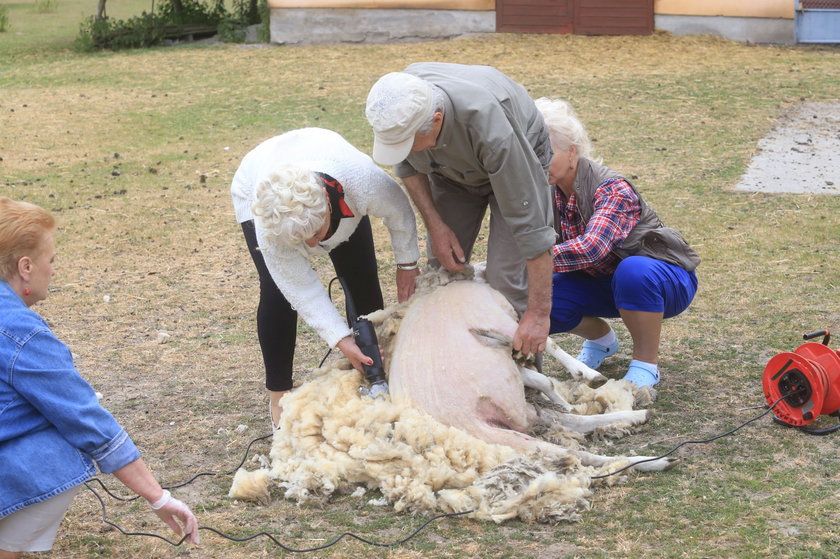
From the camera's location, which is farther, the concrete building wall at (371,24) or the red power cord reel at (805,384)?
the concrete building wall at (371,24)

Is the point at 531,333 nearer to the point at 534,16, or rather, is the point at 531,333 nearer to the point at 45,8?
the point at 534,16

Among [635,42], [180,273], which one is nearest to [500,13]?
[635,42]

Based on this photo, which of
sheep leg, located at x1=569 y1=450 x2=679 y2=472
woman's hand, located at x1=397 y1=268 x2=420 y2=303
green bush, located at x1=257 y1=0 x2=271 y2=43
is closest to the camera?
sheep leg, located at x1=569 y1=450 x2=679 y2=472

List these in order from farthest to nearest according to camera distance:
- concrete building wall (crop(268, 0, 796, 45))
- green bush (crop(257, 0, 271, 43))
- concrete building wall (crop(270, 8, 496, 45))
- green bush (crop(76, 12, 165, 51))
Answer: green bush (crop(76, 12, 165, 51)), green bush (crop(257, 0, 271, 43)), concrete building wall (crop(270, 8, 496, 45)), concrete building wall (crop(268, 0, 796, 45))

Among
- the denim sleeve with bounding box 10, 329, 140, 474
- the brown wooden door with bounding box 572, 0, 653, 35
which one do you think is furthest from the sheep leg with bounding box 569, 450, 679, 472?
the brown wooden door with bounding box 572, 0, 653, 35

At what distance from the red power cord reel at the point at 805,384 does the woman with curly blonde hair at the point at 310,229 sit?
1.53m

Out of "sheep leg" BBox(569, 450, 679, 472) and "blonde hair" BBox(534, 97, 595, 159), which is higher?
"blonde hair" BBox(534, 97, 595, 159)

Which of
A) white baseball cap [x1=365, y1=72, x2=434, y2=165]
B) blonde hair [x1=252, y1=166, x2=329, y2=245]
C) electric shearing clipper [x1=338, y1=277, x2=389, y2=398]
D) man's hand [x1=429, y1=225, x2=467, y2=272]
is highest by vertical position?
white baseball cap [x1=365, y1=72, x2=434, y2=165]

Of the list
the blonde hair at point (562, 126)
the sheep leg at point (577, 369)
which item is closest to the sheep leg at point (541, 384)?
the sheep leg at point (577, 369)

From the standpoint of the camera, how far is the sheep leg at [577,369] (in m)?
4.40

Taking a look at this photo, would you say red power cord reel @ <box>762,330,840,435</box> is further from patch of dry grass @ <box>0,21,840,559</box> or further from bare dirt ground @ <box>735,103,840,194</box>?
bare dirt ground @ <box>735,103,840,194</box>

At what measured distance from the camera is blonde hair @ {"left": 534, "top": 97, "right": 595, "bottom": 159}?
13.6 feet

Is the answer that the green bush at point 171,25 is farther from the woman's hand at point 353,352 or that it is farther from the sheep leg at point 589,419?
the sheep leg at point 589,419

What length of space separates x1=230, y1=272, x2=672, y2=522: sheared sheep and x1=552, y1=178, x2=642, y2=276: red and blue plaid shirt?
53 centimetres
